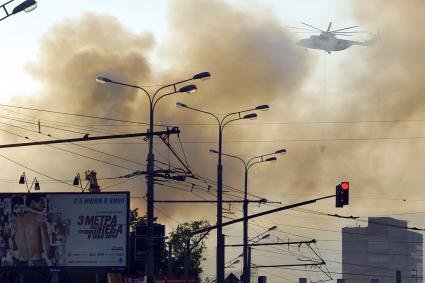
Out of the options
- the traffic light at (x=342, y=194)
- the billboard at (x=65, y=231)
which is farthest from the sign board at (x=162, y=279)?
the traffic light at (x=342, y=194)

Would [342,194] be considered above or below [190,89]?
below

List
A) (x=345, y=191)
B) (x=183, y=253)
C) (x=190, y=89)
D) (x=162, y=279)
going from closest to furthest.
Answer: (x=345, y=191), (x=190, y=89), (x=162, y=279), (x=183, y=253)

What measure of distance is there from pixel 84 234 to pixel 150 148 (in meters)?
23.1

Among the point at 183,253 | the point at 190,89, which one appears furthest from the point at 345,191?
the point at 183,253

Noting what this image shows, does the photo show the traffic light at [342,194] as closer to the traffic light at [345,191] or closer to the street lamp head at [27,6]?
the traffic light at [345,191]

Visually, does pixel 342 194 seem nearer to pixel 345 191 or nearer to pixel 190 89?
pixel 345 191

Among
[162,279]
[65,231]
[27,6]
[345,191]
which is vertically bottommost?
[162,279]

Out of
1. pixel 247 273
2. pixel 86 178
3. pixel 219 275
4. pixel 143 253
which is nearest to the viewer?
pixel 143 253

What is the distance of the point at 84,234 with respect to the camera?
262 feet

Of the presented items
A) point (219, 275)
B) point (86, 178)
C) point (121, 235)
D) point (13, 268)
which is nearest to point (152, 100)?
point (219, 275)

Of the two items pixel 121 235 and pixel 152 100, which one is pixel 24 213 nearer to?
pixel 121 235

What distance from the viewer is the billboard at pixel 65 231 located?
261ft

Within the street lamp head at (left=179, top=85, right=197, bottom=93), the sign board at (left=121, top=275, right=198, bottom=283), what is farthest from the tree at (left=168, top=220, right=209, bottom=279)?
the street lamp head at (left=179, top=85, right=197, bottom=93)

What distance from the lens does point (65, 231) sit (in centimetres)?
8038
